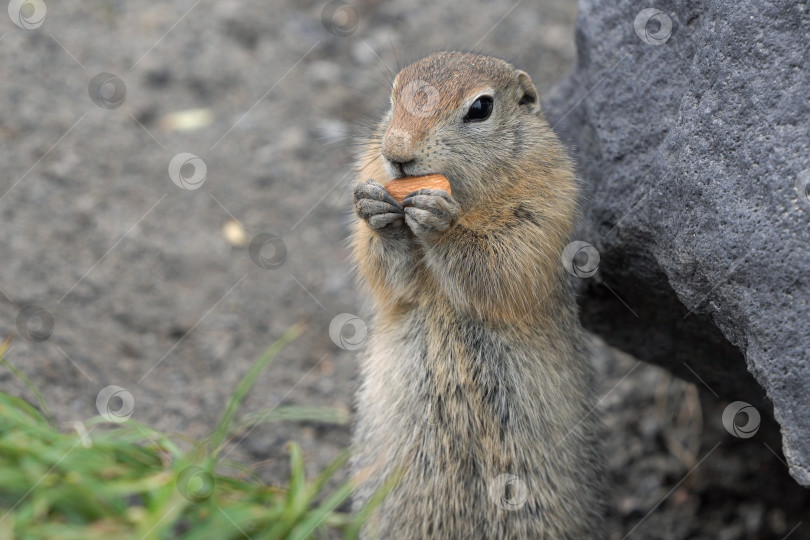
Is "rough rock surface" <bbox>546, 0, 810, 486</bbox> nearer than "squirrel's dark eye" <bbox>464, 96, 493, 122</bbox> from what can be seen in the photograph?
Yes

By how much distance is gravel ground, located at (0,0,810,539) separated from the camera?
5.09 metres

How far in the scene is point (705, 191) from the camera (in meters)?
3.28

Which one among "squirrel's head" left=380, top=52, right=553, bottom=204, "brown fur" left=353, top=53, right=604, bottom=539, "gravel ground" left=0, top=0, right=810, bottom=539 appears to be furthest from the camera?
"gravel ground" left=0, top=0, right=810, bottom=539

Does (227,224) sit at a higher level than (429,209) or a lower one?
lower

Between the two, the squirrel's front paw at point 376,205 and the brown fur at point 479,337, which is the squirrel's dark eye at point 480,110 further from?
the squirrel's front paw at point 376,205

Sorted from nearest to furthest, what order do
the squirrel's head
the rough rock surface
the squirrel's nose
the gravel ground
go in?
the rough rock surface, the squirrel's nose, the squirrel's head, the gravel ground

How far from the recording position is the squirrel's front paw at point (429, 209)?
3512 mm

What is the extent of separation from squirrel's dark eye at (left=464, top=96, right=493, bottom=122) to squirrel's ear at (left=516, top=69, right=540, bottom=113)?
1.11 feet

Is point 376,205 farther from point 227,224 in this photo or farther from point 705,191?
point 227,224

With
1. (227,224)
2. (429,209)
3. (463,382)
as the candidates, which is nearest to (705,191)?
(429,209)

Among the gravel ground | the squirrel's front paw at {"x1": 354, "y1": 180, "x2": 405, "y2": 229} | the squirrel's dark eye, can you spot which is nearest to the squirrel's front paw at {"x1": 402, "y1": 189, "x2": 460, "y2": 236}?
the squirrel's front paw at {"x1": 354, "y1": 180, "x2": 405, "y2": 229}

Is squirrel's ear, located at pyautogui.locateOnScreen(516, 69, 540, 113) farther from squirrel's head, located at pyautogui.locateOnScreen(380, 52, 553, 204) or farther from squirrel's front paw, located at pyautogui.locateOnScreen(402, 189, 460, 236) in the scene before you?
squirrel's front paw, located at pyautogui.locateOnScreen(402, 189, 460, 236)

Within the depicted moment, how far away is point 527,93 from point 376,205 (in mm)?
1108

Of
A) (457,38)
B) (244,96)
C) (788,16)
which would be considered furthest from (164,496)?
(457,38)
